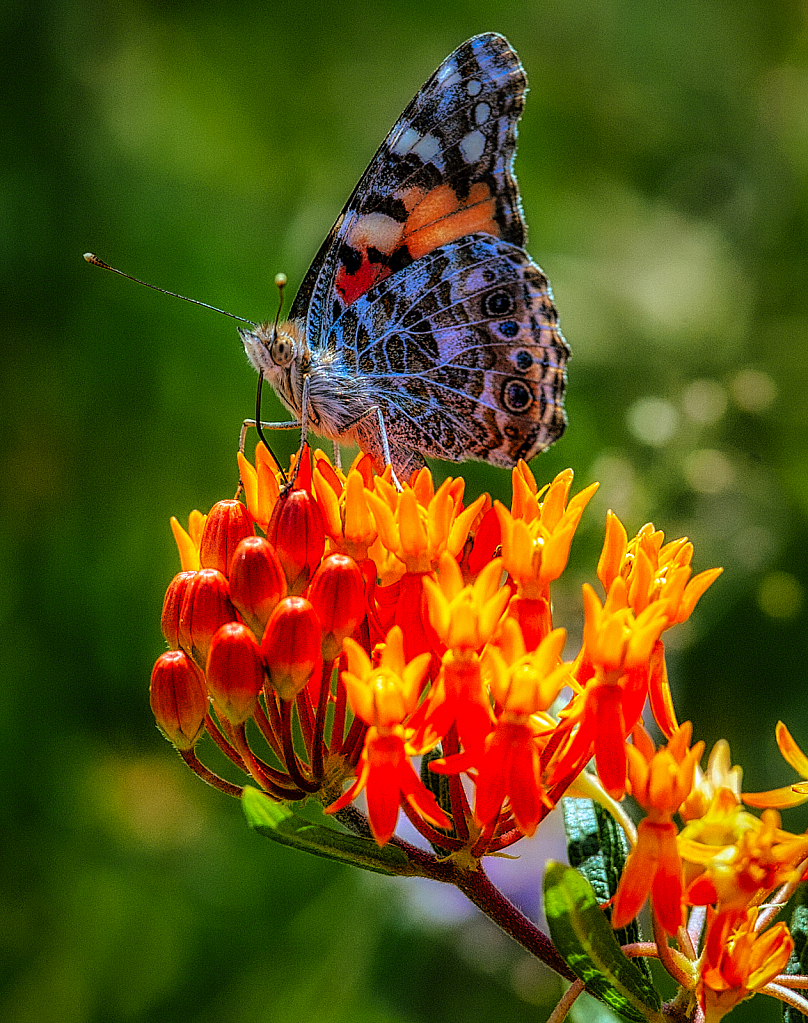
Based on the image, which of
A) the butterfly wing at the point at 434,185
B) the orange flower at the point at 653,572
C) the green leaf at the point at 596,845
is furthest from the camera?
the butterfly wing at the point at 434,185

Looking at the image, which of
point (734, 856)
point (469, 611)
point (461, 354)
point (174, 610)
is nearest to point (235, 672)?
point (174, 610)

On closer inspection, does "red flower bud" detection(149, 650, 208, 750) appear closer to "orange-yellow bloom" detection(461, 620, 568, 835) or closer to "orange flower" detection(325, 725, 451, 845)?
"orange flower" detection(325, 725, 451, 845)

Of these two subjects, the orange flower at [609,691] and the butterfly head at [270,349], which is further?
the butterfly head at [270,349]

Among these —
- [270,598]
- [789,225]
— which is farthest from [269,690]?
[789,225]

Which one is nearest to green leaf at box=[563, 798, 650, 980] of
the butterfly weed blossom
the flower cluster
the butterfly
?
the butterfly weed blossom

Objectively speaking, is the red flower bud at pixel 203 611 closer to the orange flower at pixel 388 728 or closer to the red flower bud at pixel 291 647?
the red flower bud at pixel 291 647

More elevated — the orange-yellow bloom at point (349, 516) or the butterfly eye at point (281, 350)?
the butterfly eye at point (281, 350)

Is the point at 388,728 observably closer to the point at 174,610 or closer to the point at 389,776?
the point at 389,776

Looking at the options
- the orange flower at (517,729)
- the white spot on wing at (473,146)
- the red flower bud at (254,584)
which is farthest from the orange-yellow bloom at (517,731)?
the white spot on wing at (473,146)
